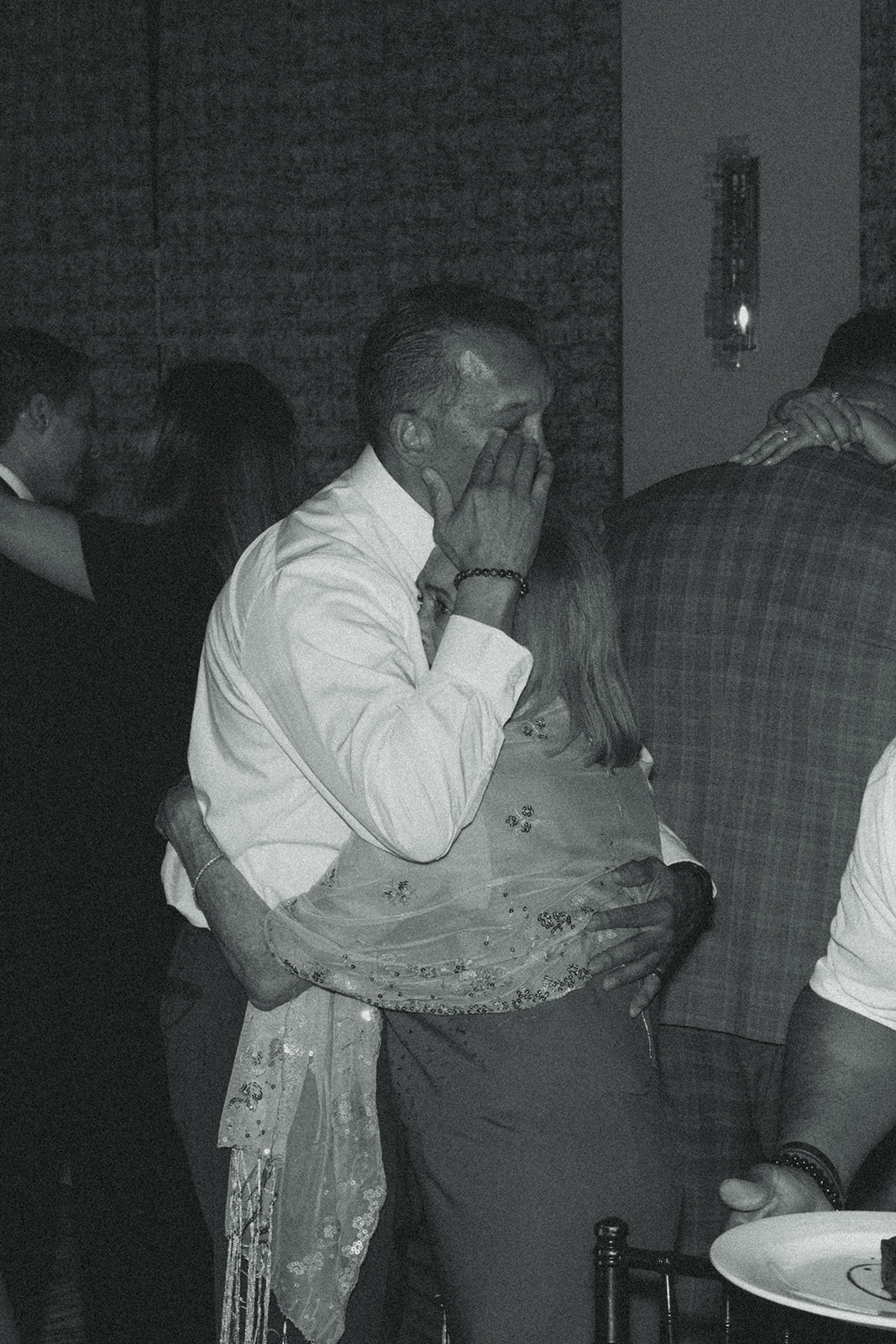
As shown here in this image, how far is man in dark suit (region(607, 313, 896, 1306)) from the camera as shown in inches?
77.7

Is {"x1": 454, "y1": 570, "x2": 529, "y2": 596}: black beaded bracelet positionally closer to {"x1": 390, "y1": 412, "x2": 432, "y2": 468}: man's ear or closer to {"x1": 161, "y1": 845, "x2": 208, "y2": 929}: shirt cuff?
{"x1": 390, "y1": 412, "x2": 432, "y2": 468}: man's ear

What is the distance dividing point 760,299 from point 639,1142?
8.46 feet

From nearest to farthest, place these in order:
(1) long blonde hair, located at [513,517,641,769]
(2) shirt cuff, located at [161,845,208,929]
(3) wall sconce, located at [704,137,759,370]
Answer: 1. (1) long blonde hair, located at [513,517,641,769]
2. (2) shirt cuff, located at [161,845,208,929]
3. (3) wall sconce, located at [704,137,759,370]

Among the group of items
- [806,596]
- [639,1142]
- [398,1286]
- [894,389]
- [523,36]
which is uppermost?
[523,36]

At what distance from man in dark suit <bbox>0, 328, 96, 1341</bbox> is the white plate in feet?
4.64

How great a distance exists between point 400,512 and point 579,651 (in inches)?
8.1

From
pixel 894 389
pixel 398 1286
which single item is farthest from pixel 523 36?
pixel 398 1286

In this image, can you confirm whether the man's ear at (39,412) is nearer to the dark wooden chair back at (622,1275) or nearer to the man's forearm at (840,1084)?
the man's forearm at (840,1084)

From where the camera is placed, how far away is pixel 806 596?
200 cm

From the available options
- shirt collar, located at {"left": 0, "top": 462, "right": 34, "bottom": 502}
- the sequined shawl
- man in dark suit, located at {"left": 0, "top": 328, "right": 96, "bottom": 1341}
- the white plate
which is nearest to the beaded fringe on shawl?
the sequined shawl

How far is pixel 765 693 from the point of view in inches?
79.3

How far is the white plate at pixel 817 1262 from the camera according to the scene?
88 centimetres

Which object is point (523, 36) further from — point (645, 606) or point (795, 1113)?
point (795, 1113)

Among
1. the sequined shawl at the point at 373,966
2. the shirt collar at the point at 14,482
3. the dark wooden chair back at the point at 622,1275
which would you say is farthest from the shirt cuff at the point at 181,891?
the shirt collar at the point at 14,482
